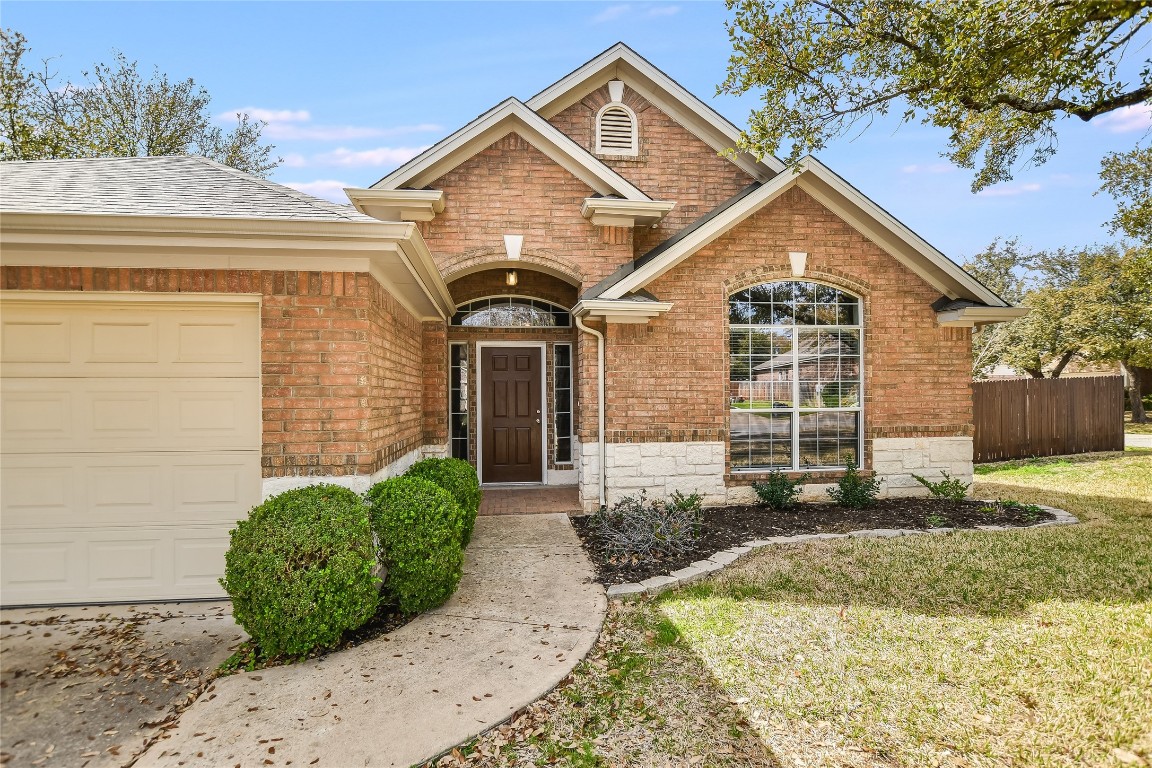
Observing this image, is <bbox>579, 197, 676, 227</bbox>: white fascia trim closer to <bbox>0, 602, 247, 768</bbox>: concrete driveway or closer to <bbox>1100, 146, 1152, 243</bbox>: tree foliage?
<bbox>0, 602, 247, 768</bbox>: concrete driveway

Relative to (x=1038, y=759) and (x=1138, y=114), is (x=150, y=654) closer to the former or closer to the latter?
(x=1038, y=759)

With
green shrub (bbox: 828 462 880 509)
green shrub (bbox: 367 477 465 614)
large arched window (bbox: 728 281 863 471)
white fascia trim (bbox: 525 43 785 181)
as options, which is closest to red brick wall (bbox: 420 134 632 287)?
white fascia trim (bbox: 525 43 785 181)

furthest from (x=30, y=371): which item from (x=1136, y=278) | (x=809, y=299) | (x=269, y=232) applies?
(x=1136, y=278)

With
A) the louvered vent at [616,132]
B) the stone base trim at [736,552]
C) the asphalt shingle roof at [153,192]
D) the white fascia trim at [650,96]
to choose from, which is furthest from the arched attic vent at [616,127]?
the stone base trim at [736,552]

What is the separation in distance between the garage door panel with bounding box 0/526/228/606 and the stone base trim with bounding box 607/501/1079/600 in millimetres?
3476

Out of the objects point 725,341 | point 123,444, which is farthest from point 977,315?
point 123,444

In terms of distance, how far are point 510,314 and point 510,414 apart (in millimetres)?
1800

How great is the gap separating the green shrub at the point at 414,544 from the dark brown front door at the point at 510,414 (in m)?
5.30

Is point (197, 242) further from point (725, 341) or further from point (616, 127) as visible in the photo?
point (616, 127)

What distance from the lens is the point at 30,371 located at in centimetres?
436

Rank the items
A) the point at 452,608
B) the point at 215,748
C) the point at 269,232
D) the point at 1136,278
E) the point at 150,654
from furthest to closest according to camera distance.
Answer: the point at 1136,278 < the point at 452,608 < the point at 269,232 < the point at 150,654 < the point at 215,748

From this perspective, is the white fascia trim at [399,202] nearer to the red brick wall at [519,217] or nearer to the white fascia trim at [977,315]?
the red brick wall at [519,217]

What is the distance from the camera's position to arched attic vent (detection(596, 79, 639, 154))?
9203mm

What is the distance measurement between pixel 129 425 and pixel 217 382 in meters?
0.77
